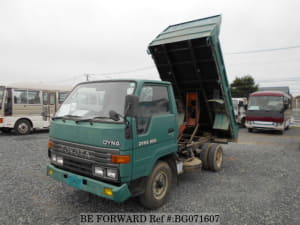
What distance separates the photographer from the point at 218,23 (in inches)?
180

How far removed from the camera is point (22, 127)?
34.3 ft

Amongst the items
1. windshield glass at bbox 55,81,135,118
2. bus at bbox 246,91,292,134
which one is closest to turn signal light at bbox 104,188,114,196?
windshield glass at bbox 55,81,135,118

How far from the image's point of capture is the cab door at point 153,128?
294cm

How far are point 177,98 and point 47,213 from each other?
4080 mm

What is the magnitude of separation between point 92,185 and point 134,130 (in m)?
0.97

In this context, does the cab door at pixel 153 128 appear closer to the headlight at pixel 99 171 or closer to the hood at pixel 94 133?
the hood at pixel 94 133

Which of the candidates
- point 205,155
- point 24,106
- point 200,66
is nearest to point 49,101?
point 24,106

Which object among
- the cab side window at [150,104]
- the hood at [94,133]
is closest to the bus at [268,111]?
the cab side window at [150,104]

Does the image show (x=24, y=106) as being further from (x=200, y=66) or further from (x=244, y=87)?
(x=244, y=87)

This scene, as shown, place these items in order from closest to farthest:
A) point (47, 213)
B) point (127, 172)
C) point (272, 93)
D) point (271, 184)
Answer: point (127, 172), point (47, 213), point (271, 184), point (272, 93)

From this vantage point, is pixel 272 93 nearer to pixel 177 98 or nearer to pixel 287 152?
pixel 287 152

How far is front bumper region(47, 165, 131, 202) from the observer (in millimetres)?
2656

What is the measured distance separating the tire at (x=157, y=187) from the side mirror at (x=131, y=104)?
1.15m

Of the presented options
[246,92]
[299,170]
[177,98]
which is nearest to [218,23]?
[177,98]
